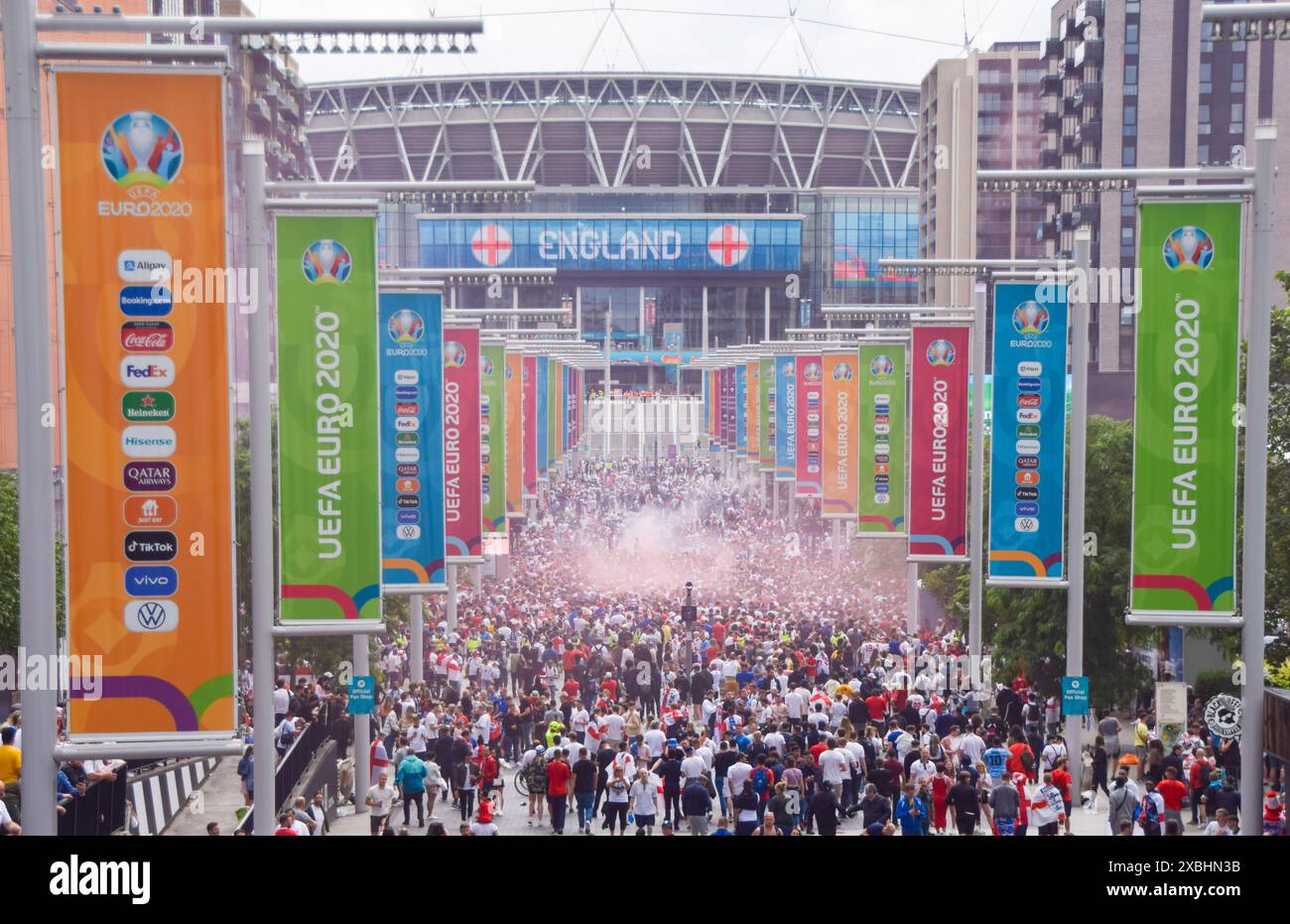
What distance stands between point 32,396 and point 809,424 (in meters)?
33.3

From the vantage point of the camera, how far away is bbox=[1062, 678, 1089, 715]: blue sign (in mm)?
18984

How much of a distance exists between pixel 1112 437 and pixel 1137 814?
11.7m

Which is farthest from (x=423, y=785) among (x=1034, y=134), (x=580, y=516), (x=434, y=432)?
(x=1034, y=134)

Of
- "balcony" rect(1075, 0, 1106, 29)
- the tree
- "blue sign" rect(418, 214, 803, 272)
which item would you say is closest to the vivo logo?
the tree

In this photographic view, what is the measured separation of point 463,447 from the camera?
75.9 feet

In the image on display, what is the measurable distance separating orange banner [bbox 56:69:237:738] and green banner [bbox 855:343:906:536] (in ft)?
72.8

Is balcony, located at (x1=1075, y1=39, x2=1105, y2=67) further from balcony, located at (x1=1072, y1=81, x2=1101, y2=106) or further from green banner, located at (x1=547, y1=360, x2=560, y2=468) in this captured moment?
green banner, located at (x1=547, y1=360, x2=560, y2=468)

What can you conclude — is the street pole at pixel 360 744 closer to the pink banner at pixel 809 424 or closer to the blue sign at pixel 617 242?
the pink banner at pixel 809 424

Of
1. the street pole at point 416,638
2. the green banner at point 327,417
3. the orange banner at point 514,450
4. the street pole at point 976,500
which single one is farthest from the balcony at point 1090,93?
the green banner at point 327,417

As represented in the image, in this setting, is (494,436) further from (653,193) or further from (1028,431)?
(653,193)

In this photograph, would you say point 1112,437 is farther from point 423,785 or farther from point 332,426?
point 332,426

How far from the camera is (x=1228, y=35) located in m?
9.26

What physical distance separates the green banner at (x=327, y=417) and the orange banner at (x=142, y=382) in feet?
14.5

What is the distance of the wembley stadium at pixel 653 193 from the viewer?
140250 millimetres
